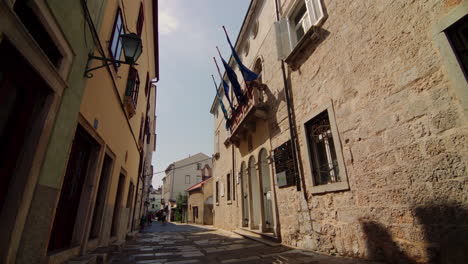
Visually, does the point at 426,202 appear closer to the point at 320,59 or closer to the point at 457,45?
the point at 457,45

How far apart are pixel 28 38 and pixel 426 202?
4856 mm

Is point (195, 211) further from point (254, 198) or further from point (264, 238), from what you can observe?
point (264, 238)

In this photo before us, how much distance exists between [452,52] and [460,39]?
0.22 meters

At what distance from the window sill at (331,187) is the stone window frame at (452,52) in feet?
6.98

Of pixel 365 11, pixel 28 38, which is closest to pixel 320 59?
pixel 365 11

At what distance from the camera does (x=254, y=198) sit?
9.07 meters

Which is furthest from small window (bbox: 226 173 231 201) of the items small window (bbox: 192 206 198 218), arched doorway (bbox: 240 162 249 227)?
small window (bbox: 192 206 198 218)

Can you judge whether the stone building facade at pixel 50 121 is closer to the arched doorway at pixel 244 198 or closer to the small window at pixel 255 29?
→ the arched doorway at pixel 244 198

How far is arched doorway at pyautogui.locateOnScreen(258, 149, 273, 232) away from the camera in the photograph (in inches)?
302

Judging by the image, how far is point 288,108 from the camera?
242 inches

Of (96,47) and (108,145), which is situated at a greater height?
(96,47)

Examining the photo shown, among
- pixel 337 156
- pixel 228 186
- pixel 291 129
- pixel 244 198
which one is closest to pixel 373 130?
pixel 337 156

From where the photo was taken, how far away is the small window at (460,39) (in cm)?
261

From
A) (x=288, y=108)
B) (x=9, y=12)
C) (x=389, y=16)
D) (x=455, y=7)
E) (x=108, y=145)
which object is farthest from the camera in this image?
(x=288, y=108)
